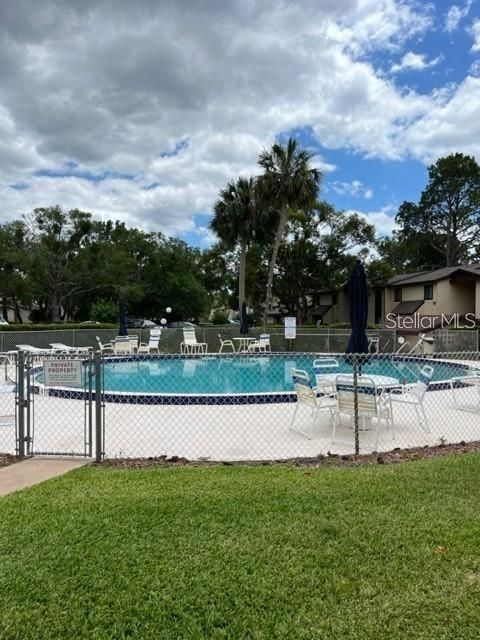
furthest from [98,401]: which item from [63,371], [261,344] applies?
[261,344]

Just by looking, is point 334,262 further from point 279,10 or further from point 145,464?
point 145,464

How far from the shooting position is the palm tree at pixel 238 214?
26.5 m

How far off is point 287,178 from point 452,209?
31842 mm

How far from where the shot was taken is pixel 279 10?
9.55 m

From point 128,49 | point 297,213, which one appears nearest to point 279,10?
point 128,49

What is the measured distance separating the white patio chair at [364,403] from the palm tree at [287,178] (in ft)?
63.8

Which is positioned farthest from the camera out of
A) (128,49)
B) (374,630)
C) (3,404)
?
(128,49)

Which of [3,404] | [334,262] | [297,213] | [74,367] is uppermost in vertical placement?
[297,213]

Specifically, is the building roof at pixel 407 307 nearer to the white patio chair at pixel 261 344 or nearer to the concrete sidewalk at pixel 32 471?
the white patio chair at pixel 261 344

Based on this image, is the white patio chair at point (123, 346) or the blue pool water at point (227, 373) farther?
the white patio chair at point (123, 346)

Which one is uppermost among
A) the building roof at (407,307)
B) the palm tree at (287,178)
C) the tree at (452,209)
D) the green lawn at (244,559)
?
the tree at (452,209)

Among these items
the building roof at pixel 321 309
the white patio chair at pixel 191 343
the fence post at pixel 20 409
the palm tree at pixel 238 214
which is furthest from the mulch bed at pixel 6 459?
the building roof at pixel 321 309

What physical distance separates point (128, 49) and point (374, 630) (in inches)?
458

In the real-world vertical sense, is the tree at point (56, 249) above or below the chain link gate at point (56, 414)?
above
